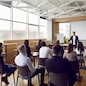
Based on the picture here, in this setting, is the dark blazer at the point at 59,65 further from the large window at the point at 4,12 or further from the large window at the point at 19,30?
the large window at the point at 19,30

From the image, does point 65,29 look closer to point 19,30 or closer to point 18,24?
point 19,30

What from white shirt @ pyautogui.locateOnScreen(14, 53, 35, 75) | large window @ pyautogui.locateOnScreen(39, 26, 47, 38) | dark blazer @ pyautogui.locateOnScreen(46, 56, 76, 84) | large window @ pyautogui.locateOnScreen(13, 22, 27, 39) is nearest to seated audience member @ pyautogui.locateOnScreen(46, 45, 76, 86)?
dark blazer @ pyautogui.locateOnScreen(46, 56, 76, 84)

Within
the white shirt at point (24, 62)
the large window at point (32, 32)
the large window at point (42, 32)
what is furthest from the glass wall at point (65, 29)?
the white shirt at point (24, 62)

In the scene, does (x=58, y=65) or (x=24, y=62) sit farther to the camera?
(x=24, y=62)

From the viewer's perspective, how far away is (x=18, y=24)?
36.2ft

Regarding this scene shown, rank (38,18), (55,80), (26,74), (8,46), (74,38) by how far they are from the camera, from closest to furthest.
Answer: (55,80) → (26,74) → (8,46) → (74,38) → (38,18)

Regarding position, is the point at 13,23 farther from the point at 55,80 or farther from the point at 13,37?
the point at 55,80

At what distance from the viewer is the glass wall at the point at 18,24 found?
9742mm

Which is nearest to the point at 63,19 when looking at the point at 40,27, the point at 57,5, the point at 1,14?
the point at 40,27

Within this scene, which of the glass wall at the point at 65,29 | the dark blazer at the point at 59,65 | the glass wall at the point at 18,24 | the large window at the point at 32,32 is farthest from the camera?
the glass wall at the point at 65,29

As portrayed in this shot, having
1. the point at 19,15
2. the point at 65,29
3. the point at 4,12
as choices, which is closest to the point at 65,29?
the point at 65,29

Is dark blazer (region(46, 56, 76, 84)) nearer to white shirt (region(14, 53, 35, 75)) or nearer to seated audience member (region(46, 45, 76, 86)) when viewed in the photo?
seated audience member (region(46, 45, 76, 86))

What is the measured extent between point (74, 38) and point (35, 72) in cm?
674

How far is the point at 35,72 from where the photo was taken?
406 cm
